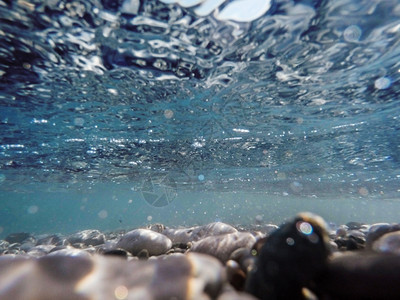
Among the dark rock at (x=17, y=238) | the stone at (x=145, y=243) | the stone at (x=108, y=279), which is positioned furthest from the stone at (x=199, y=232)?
the dark rock at (x=17, y=238)

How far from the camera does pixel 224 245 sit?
14.8 feet

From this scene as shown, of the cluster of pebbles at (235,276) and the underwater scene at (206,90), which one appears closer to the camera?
the cluster of pebbles at (235,276)

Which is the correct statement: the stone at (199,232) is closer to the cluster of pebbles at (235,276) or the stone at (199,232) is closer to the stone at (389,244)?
the stone at (389,244)

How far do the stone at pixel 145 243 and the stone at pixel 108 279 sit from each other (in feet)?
9.48

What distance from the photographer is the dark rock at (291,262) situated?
2.43 metres

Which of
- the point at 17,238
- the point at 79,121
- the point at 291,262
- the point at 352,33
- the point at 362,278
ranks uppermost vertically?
the point at 352,33

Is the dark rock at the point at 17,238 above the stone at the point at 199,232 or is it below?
below

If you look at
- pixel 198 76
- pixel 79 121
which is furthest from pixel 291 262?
pixel 79 121

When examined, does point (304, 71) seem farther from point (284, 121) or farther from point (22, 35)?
point (22, 35)

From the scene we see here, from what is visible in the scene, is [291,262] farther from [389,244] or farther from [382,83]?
[382,83]

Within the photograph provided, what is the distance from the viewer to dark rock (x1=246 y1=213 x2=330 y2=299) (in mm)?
2428

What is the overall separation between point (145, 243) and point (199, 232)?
212cm

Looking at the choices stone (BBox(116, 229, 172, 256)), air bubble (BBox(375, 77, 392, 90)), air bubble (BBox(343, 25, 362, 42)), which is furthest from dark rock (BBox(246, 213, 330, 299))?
air bubble (BBox(375, 77, 392, 90))

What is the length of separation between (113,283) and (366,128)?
52.8 ft
